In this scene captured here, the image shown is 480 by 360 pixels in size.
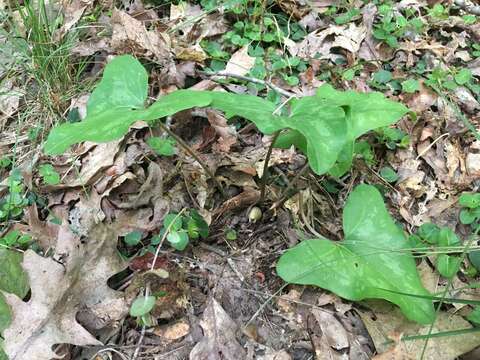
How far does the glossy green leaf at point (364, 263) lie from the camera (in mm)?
1361

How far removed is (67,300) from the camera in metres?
1.46

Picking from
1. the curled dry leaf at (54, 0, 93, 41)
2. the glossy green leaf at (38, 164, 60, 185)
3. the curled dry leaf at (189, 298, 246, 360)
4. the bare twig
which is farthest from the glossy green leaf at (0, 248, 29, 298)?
the bare twig

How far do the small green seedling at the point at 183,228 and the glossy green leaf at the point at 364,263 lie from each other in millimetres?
330

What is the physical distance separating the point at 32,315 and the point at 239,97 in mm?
915

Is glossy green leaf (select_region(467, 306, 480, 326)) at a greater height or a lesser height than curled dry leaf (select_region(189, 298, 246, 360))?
lesser

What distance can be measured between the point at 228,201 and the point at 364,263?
1.81 feet

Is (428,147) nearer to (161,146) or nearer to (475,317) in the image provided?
(475,317)

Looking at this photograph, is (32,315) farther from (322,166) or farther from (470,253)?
(470,253)

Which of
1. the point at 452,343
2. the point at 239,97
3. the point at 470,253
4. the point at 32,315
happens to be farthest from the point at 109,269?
the point at 470,253

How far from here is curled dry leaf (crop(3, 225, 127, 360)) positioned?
1361 millimetres

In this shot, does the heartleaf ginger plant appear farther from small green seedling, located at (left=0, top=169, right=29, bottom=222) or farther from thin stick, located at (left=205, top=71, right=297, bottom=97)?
small green seedling, located at (left=0, top=169, right=29, bottom=222)

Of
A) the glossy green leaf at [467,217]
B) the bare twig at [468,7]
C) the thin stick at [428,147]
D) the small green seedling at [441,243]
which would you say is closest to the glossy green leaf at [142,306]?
the small green seedling at [441,243]

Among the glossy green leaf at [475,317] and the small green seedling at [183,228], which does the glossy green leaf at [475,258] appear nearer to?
the glossy green leaf at [475,317]

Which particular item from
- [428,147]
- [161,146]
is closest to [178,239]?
[161,146]
